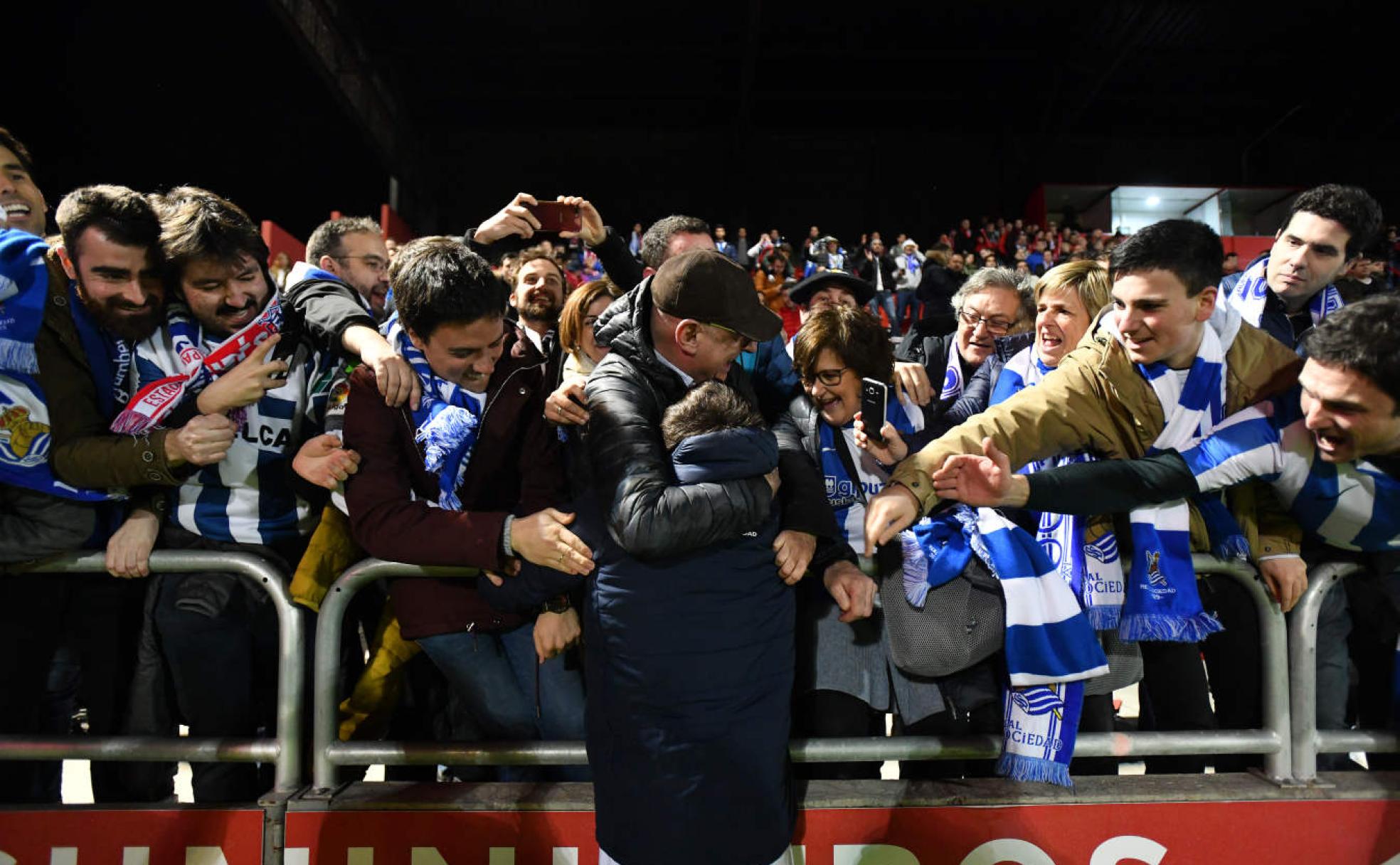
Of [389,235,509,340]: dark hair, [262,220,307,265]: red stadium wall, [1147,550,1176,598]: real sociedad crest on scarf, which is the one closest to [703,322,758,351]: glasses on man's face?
[389,235,509,340]: dark hair

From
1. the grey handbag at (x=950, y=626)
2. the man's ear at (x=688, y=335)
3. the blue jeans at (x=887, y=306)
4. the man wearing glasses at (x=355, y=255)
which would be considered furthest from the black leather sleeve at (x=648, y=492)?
the blue jeans at (x=887, y=306)

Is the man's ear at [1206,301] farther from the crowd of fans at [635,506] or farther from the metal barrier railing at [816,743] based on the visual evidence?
the metal barrier railing at [816,743]

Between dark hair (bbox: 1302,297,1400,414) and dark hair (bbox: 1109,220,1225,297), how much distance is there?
28cm

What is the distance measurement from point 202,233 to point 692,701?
180 cm

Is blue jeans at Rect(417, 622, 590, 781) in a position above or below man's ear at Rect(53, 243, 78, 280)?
below

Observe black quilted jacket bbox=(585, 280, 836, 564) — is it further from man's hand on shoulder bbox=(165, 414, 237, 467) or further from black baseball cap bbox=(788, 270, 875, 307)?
black baseball cap bbox=(788, 270, 875, 307)

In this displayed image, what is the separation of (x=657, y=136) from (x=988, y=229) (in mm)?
8839

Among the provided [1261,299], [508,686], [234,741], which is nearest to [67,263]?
[234,741]

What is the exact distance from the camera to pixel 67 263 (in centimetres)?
224

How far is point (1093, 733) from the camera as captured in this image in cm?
208

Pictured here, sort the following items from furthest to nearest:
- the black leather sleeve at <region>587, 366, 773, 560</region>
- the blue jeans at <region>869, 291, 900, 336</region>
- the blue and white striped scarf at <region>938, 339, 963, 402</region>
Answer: the blue jeans at <region>869, 291, 900, 336</region>
the blue and white striped scarf at <region>938, 339, 963, 402</region>
the black leather sleeve at <region>587, 366, 773, 560</region>

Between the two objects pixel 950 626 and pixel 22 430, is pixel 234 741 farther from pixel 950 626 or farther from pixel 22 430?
pixel 950 626

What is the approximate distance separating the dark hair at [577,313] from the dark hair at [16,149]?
1.60 metres

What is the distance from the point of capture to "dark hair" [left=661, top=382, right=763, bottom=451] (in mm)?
1755
